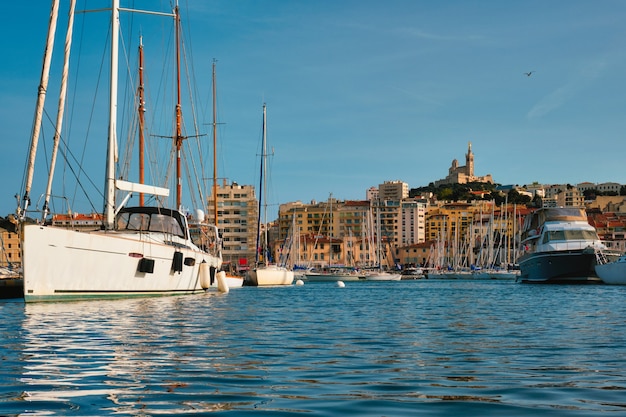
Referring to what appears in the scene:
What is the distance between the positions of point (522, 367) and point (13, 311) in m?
17.5

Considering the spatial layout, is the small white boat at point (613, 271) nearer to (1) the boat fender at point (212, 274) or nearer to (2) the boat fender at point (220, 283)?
(2) the boat fender at point (220, 283)

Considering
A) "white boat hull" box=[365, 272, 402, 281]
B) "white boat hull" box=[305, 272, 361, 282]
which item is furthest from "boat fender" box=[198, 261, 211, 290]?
"white boat hull" box=[305, 272, 361, 282]

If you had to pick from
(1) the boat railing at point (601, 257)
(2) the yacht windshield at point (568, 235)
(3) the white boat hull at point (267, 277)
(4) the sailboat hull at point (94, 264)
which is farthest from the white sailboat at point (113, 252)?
(2) the yacht windshield at point (568, 235)

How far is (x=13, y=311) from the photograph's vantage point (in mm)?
23641

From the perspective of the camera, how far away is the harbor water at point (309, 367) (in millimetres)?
7996

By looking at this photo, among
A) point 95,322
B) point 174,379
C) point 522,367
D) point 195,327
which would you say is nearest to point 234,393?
point 174,379

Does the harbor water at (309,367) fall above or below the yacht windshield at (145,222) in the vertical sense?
below

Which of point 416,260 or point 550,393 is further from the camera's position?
point 416,260

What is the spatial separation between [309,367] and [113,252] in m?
18.4

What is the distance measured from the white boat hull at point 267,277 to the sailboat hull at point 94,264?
2881 cm

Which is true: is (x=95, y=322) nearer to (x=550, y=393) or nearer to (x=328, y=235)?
(x=550, y=393)

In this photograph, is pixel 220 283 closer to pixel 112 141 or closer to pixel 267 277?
pixel 112 141

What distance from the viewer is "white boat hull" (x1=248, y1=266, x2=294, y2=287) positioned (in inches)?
2456

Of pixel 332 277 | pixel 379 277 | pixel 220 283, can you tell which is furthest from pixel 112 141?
pixel 332 277
